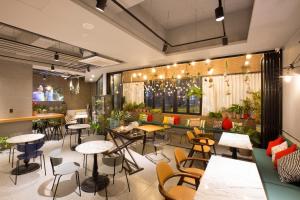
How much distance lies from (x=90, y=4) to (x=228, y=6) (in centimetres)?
301

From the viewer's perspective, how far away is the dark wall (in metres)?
9.17

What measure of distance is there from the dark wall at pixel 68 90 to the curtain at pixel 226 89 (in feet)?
27.9

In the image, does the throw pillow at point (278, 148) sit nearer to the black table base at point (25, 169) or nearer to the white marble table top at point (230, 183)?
the white marble table top at point (230, 183)

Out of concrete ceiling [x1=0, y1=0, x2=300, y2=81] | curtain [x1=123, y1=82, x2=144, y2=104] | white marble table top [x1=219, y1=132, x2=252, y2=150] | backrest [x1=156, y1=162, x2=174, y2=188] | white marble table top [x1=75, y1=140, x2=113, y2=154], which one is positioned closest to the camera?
backrest [x1=156, y1=162, x2=174, y2=188]

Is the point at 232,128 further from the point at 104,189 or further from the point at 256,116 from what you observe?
the point at 104,189

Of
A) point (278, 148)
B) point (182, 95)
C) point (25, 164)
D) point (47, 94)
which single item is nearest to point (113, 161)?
point (25, 164)

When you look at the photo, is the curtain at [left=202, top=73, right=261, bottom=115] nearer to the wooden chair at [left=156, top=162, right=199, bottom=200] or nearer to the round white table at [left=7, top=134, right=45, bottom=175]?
the wooden chair at [left=156, top=162, right=199, bottom=200]

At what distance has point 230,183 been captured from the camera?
1723mm

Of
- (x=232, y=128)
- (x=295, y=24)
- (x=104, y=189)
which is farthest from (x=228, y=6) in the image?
(x=104, y=189)

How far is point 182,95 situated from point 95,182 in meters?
4.59

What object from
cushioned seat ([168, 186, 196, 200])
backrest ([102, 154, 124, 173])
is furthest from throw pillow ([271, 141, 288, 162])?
backrest ([102, 154, 124, 173])

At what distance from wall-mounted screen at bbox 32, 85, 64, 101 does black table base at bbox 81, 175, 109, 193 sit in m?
7.83

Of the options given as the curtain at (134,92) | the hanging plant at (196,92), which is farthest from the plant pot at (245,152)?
the curtain at (134,92)

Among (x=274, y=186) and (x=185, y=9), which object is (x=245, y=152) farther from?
(x=185, y=9)
